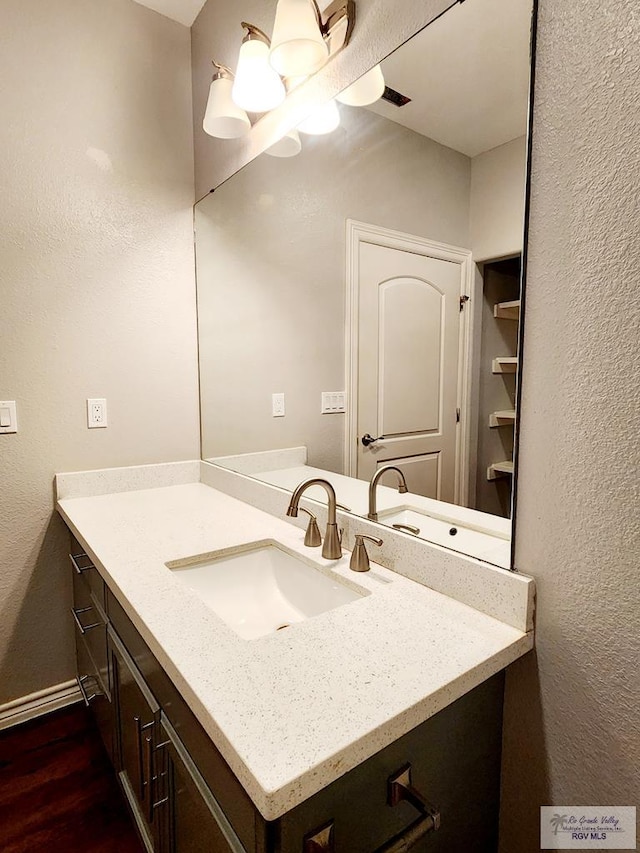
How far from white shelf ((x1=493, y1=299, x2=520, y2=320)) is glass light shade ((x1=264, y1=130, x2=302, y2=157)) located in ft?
3.17

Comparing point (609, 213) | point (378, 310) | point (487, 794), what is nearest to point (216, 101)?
point (378, 310)

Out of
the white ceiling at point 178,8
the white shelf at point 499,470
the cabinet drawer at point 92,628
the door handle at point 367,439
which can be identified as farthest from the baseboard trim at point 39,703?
the white ceiling at point 178,8

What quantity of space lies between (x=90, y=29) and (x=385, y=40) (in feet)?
4.49

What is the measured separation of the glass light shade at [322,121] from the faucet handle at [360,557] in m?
1.17

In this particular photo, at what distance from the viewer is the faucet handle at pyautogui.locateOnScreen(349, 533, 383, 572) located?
117 centimetres

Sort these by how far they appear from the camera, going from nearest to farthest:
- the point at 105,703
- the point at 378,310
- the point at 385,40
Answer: the point at 385,40 → the point at 378,310 → the point at 105,703

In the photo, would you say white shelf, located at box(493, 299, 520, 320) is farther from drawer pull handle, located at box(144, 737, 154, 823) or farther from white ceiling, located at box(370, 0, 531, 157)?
drawer pull handle, located at box(144, 737, 154, 823)

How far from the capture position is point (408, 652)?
0.84 meters

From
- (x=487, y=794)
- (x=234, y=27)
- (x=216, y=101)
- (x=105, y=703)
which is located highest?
(x=234, y=27)

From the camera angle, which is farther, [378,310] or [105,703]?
[105,703]

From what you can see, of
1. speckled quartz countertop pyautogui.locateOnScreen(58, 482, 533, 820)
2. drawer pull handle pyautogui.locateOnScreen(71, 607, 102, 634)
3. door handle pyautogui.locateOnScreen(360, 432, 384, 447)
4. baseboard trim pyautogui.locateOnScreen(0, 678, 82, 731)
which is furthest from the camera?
baseboard trim pyautogui.locateOnScreen(0, 678, 82, 731)

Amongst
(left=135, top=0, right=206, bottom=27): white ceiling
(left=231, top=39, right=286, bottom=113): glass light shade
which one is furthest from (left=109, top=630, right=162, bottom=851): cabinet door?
(left=135, top=0, right=206, bottom=27): white ceiling

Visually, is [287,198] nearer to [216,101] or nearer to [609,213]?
[216,101]
